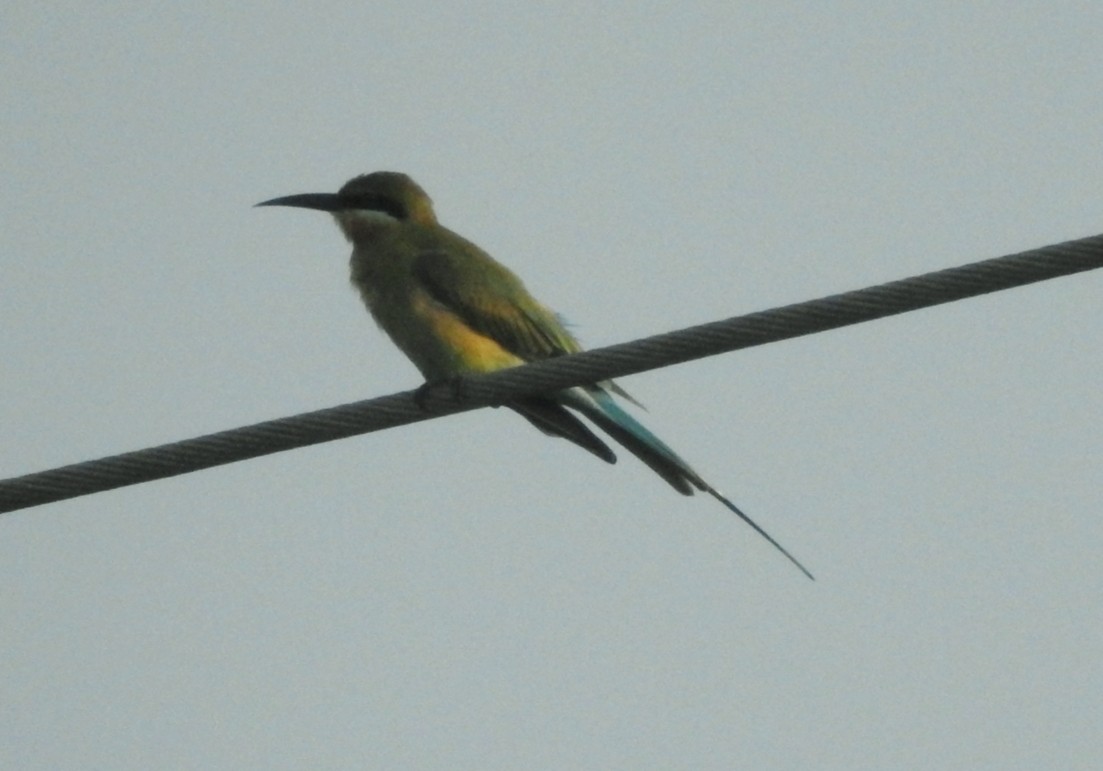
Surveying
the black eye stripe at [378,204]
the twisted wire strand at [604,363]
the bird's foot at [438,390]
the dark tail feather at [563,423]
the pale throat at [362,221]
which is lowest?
the twisted wire strand at [604,363]

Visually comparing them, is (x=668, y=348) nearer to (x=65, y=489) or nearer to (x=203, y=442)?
(x=203, y=442)

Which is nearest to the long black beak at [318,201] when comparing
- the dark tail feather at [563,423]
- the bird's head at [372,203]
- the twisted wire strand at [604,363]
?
the bird's head at [372,203]

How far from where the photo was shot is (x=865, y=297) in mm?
2779

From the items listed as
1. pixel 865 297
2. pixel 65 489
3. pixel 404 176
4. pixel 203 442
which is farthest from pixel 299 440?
pixel 404 176

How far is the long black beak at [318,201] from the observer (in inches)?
204

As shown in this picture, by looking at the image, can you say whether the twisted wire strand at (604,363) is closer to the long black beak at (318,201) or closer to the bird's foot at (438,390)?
the bird's foot at (438,390)

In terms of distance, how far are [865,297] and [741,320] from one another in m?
0.20

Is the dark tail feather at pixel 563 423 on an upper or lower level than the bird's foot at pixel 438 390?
upper

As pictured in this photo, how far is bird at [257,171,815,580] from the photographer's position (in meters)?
4.18

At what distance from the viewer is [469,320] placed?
14.9ft

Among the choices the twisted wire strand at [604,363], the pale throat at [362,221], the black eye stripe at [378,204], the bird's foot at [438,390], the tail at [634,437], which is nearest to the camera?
the twisted wire strand at [604,363]

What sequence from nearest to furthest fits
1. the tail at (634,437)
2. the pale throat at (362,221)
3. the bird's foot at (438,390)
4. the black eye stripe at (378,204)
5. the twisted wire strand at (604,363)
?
the twisted wire strand at (604,363) → the bird's foot at (438,390) → the tail at (634,437) → the pale throat at (362,221) → the black eye stripe at (378,204)

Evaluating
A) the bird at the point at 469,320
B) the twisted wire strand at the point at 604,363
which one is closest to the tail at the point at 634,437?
the bird at the point at 469,320

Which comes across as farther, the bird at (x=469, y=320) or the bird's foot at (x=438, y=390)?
the bird at (x=469, y=320)
